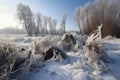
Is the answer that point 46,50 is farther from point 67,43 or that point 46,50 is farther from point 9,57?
point 67,43

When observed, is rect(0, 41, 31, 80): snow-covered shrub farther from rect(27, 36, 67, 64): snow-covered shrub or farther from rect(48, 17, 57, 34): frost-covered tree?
rect(48, 17, 57, 34): frost-covered tree

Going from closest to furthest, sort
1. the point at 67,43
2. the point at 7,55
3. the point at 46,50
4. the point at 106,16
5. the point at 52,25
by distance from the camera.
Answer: the point at 7,55
the point at 46,50
the point at 67,43
the point at 106,16
the point at 52,25

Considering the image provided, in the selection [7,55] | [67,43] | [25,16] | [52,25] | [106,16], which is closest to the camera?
[7,55]

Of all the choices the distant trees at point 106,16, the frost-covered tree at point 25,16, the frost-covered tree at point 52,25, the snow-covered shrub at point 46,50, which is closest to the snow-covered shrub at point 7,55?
the snow-covered shrub at point 46,50

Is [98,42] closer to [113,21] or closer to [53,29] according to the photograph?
[113,21]

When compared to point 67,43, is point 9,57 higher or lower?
lower

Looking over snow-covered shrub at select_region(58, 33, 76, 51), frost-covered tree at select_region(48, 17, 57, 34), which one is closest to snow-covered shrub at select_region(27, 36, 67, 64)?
snow-covered shrub at select_region(58, 33, 76, 51)

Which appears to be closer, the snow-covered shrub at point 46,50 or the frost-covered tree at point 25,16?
the snow-covered shrub at point 46,50

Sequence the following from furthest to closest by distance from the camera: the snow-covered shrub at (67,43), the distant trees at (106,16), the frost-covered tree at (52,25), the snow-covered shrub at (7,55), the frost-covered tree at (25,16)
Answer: the frost-covered tree at (52,25) → the frost-covered tree at (25,16) → the distant trees at (106,16) → the snow-covered shrub at (67,43) → the snow-covered shrub at (7,55)

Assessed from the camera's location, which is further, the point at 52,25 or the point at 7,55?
the point at 52,25

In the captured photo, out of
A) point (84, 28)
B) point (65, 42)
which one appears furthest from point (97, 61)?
point (84, 28)

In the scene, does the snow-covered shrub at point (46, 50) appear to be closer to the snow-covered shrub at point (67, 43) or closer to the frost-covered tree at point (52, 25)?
the snow-covered shrub at point (67, 43)

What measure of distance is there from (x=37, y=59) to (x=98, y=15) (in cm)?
1859

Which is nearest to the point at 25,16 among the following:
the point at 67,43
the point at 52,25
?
the point at 52,25
